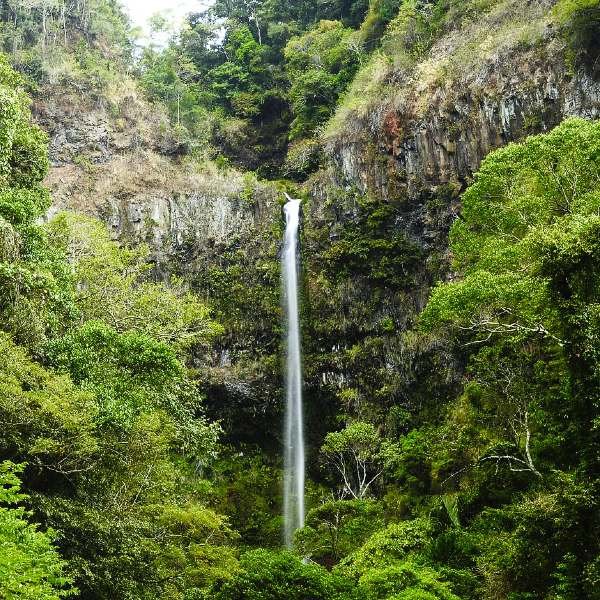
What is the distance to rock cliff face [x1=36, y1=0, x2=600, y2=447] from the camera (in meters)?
25.1

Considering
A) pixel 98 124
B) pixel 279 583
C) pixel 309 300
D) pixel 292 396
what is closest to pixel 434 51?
pixel 309 300

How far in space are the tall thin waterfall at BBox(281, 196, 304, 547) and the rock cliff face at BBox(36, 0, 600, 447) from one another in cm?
55

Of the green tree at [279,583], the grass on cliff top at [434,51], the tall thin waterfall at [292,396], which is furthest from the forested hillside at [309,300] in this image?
the tall thin waterfall at [292,396]

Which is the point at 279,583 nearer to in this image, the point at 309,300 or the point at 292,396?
the point at 292,396

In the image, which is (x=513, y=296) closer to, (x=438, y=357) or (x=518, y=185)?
(x=518, y=185)

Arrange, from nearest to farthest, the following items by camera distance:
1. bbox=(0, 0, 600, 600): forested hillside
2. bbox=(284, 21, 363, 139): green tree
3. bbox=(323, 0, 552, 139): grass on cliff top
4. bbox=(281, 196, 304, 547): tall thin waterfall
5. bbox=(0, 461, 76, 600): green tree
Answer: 1. bbox=(0, 461, 76, 600): green tree
2. bbox=(0, 0, 600, 600): forested hillside
3. bbox=(323, 0, 552, 139): grass on cliff top
4. bbox=(281, 196, 304, 547): tall thin waterfall
5. bbox=(284, 21, 363, 139): green tree

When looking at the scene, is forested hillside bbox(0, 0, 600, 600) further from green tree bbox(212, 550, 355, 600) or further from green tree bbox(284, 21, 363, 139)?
green tree bbox(284, 21, 363, 139)

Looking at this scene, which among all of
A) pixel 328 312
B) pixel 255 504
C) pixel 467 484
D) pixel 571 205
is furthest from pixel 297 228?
pixel 571 205

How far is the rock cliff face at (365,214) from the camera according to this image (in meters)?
25.1

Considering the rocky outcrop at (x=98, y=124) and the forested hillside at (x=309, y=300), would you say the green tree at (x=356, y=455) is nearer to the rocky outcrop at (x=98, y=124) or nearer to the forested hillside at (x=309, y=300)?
the forested hillside at (x=309, y=300)

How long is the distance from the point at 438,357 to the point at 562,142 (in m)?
12.3

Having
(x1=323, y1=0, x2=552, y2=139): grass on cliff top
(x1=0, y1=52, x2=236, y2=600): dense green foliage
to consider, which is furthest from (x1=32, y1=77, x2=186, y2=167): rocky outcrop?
(x1=0, y1=52, x2=236, y2=600): dense green foliage

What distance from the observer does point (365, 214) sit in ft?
92.4

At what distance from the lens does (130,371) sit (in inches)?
516
